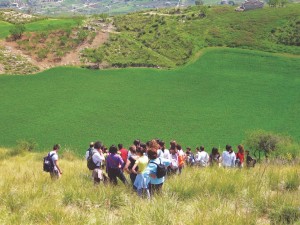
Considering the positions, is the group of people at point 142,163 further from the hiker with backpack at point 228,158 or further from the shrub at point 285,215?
the shrub at point 285,215

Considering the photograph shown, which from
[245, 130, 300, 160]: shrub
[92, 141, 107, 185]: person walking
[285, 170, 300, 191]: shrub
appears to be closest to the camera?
[285, 170, 300, 191]: shrub

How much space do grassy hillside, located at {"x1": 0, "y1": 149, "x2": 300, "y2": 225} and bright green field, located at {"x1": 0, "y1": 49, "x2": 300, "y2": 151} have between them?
975 inches

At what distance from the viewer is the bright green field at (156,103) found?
38281 millimetres

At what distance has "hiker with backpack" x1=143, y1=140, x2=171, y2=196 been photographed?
10312 millimetres

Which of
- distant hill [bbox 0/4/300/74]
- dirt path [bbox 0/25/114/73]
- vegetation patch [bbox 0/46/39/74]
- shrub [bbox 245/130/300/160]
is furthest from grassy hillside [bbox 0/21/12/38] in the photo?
shrub [bbox 245/130/300/160]

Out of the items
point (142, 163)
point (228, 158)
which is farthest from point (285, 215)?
point (228, 158)

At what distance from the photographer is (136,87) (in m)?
49.9

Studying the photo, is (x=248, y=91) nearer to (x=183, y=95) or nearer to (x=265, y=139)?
(x=183, y=95)

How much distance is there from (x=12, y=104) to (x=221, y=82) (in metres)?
26.7

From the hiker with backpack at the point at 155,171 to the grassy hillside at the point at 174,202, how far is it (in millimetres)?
275

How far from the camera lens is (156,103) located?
46125 millimetres

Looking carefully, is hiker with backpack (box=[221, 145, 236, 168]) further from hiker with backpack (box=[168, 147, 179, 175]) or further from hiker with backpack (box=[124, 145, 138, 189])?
hiker with backpack (box=[124, 145, 138, 189])

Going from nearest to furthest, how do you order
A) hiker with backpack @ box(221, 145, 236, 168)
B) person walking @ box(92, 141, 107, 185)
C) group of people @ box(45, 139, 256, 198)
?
group of people @ box(45, 139, 256, 198)
person walking @ box(92, 141, 107, 185)
hiker with backpack @ box(221, 145, 236, 168)

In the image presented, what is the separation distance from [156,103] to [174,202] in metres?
37.8
